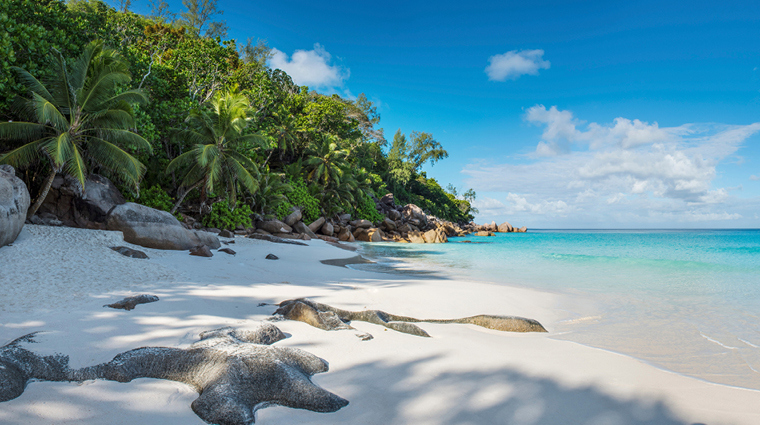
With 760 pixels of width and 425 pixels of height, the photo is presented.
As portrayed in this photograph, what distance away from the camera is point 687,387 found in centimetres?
291

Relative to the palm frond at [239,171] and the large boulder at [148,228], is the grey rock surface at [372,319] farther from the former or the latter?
the palm frond at [239,171]

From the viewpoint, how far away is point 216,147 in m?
15.6

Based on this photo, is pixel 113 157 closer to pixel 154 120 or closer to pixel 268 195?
pixel 154 120

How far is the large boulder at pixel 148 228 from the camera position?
10195mm

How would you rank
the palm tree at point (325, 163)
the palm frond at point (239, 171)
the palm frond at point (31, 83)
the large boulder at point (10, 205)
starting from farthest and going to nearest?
the palm tree at point (325, 163) < the palm frond at point (239, 171) < the palm frond at point (31, 83) < the large boulder at point (10, 205)

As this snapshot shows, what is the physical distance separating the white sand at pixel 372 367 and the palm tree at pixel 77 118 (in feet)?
19.5

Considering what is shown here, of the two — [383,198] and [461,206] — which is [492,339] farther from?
[461,206]

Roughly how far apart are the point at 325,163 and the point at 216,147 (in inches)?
580

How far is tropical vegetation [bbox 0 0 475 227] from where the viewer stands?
10.7m

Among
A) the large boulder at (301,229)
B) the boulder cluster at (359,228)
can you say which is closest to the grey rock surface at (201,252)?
the boulder cluster at (359,228)

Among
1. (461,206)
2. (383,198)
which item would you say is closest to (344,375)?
(383,198)

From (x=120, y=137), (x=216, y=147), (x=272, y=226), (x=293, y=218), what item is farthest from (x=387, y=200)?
(x=120, y=137)

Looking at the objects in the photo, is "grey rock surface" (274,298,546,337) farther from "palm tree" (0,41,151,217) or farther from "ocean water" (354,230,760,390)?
"palm tree" (0,41,151,217)

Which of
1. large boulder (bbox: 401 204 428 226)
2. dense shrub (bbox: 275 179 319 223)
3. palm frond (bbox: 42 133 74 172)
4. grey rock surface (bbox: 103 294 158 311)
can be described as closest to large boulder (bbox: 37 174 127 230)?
palm frond (bbox: 42 133 74 172)
